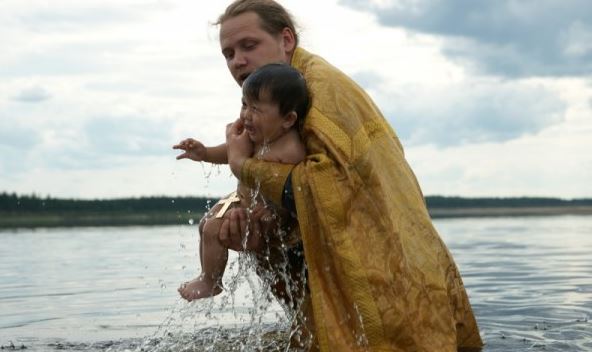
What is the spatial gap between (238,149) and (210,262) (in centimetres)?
73

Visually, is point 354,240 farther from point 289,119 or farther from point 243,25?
point 243,25

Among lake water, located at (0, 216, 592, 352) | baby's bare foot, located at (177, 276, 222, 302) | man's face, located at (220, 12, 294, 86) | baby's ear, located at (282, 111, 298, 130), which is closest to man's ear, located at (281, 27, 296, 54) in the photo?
man's face, located at (220, 12, 294, 86)

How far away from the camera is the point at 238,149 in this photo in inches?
215

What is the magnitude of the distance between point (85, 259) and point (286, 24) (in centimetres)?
1258

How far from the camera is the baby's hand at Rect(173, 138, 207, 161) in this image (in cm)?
589

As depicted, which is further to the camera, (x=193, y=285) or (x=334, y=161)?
(x=193, y=285)

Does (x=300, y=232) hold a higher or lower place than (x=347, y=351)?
higher

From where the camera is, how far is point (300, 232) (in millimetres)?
5488

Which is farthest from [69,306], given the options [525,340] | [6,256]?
[6,256]

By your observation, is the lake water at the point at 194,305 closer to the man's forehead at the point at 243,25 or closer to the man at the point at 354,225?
the man at the point at 354,225

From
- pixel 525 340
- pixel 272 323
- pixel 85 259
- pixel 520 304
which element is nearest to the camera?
pixel 525 340

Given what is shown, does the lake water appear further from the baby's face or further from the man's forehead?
the man's forehead

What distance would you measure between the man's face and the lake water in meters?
1.21

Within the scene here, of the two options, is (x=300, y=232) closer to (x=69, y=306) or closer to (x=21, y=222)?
(x=69, y=306)
